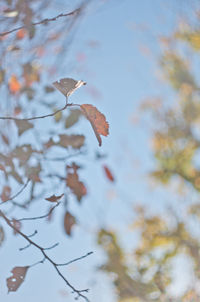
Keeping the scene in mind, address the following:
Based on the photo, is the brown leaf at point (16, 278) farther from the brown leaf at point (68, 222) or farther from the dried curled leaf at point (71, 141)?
the dried curled leaf at point (71, 141)

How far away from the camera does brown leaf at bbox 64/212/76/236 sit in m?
0.94

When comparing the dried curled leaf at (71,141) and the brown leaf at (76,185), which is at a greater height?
the dried curled leaf at (71,141)

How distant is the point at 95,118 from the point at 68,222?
46 centimetres

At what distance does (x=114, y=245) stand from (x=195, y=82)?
249 cm

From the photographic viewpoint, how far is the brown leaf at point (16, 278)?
667mm

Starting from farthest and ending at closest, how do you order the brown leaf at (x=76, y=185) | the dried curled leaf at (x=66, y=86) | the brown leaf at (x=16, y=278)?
the brown leaf at (x=76, y=185)
the brown leaf at (x=16, y=278)
the dried curled leaf at (x=66, y=86)

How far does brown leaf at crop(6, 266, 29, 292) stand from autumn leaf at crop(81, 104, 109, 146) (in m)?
0.32

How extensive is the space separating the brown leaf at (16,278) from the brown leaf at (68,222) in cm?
26

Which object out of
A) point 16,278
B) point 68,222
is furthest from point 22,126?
point 16,278

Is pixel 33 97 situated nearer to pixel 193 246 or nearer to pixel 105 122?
pixel 105 122

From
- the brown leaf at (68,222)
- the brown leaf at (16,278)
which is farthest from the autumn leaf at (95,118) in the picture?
the brown leaf at (68,222)

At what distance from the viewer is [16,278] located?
2.22 feet

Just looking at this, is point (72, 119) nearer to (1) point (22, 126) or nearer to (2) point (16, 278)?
(1) point (22, 126)

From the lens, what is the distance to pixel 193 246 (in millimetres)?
3758
